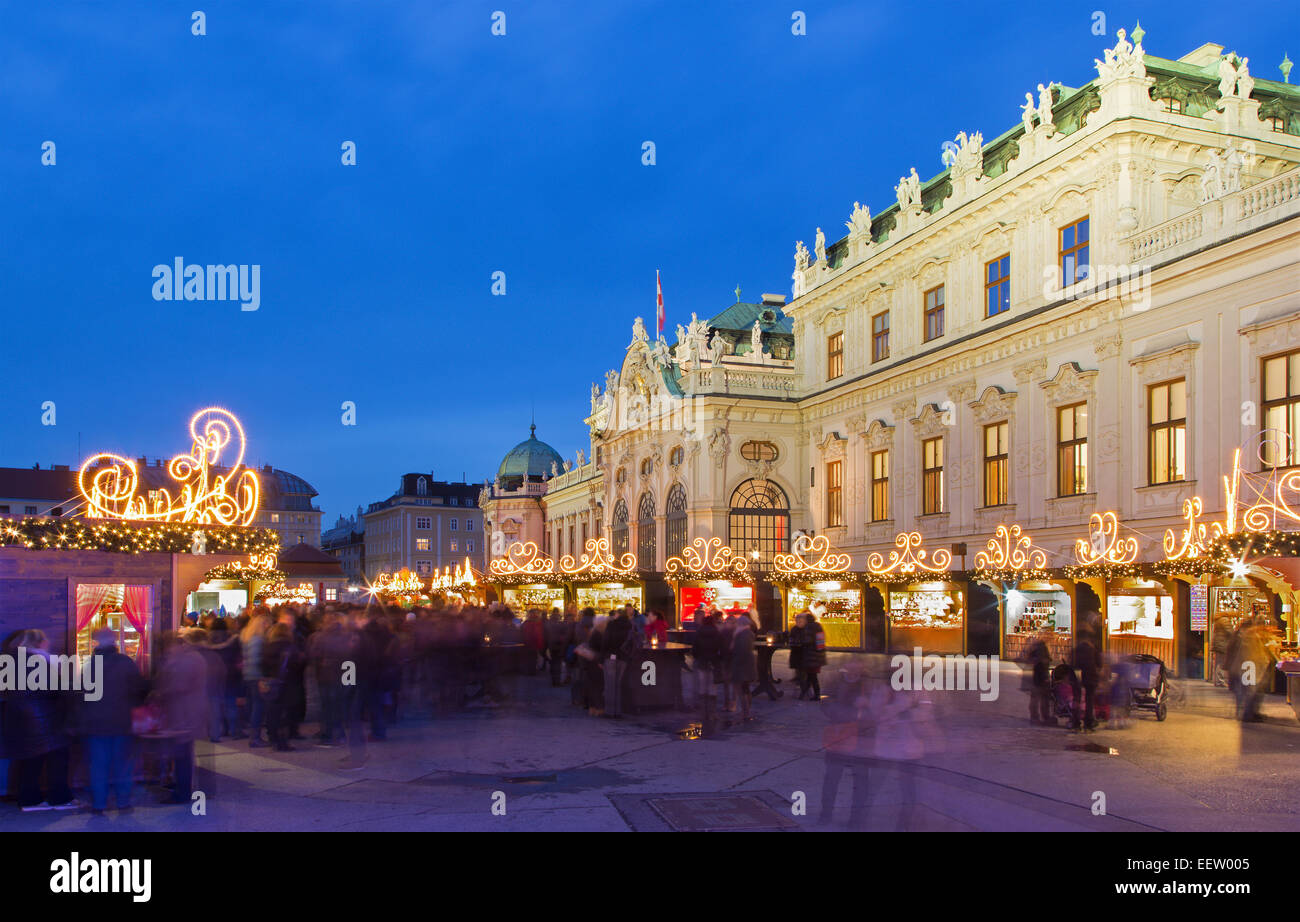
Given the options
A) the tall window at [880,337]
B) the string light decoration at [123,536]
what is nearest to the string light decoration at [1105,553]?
the tall window at [880,337]

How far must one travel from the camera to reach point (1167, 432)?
84.9 feet

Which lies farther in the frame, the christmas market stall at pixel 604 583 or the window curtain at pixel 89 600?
the christmas market stall at pixel 604 583

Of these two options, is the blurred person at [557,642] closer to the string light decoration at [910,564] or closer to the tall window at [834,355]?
the string light decoration at [910,564]

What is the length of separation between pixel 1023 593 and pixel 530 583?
85.2 feet

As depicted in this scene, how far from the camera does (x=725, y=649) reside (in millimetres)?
19750

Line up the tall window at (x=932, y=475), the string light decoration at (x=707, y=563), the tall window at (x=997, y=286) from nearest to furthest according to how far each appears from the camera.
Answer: the tall window at (x=997, y=286) → the tall window at (x=932, y=475) → the string light decoration at (x=707, y=563)

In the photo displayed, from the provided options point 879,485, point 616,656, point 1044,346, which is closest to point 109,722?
point 616,656

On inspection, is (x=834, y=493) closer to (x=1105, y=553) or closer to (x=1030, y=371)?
(x=1030, y=371)

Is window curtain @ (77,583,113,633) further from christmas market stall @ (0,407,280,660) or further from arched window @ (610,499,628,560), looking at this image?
arched window @ (610,499,628,560)

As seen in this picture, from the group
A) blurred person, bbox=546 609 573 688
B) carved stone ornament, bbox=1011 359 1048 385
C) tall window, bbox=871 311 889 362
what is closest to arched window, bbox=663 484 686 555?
tall window, bbox=871 311 889 362

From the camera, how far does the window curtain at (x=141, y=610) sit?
718 inches

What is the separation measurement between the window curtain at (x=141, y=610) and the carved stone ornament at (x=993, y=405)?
2229 cm

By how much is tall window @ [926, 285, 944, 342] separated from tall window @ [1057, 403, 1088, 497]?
686 centimetres
